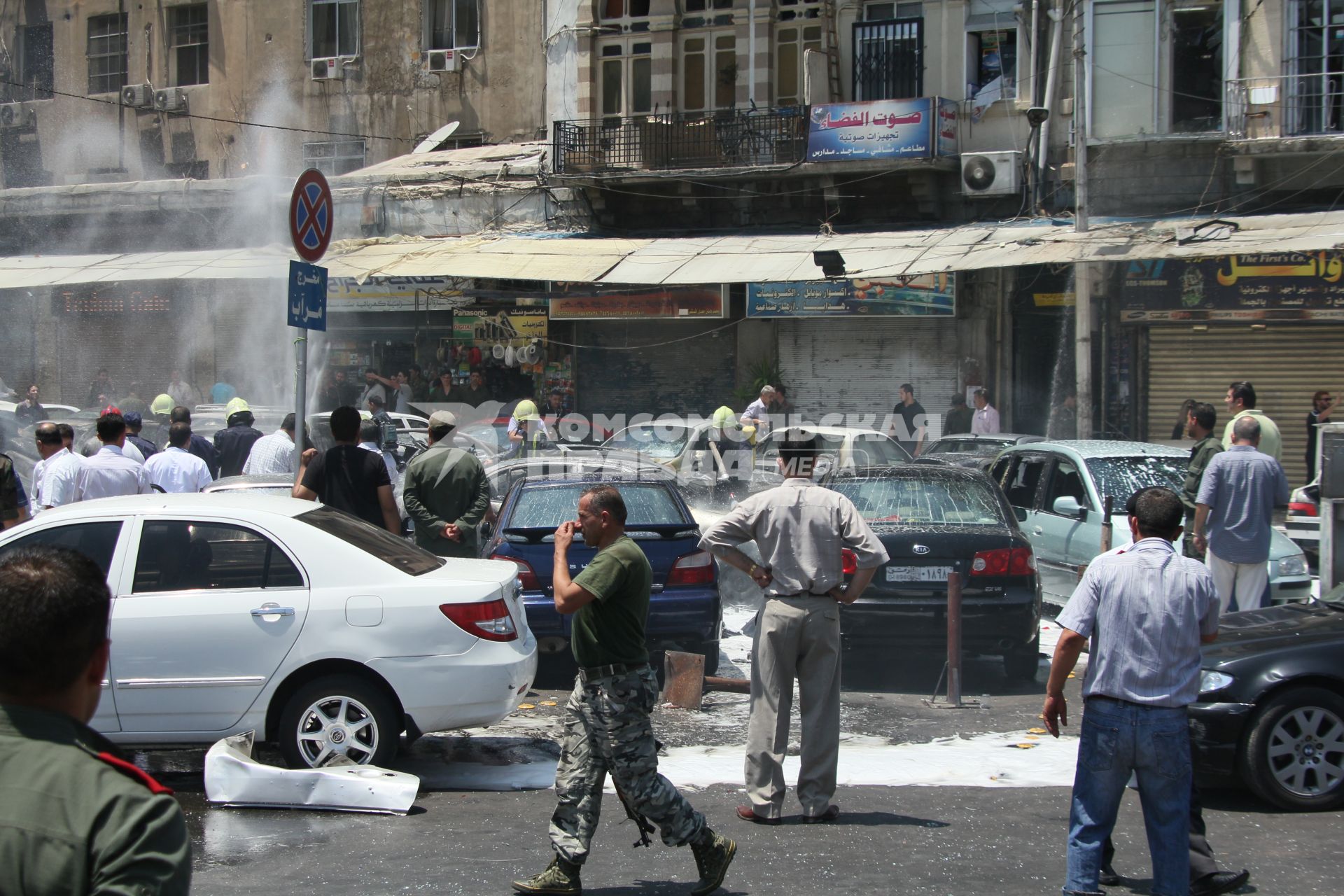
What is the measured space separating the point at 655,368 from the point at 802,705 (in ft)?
62.4

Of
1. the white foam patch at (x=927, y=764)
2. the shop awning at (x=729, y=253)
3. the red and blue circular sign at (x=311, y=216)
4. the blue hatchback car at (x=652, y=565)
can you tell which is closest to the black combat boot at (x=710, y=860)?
the white foam patch at (x=927, y=764)

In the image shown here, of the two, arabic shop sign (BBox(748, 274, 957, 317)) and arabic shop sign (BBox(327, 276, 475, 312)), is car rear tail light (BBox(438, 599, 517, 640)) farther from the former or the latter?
arabic shop sign (BBox(327, 276, 475, 312))

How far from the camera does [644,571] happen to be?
5.05 m

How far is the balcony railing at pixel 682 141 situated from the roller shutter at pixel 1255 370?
22.5 ft

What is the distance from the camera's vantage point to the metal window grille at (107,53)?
100ft

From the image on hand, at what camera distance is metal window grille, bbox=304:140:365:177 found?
28.4m

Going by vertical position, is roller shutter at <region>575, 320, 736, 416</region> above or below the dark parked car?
above

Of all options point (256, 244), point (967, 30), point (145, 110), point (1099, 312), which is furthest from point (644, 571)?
point (145, 110)

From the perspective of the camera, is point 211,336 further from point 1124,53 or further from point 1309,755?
point 1309,755

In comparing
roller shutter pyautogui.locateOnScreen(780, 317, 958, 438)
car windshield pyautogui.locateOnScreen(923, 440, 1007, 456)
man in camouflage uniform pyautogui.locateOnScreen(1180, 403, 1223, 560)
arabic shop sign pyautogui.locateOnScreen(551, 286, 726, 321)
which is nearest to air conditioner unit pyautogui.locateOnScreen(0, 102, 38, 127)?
arabic shop sign pyautogui.locateOnScreen(551, 286, 726, 321)

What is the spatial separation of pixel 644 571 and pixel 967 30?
1938 centimetres

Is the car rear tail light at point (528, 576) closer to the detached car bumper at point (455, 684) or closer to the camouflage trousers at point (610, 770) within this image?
the detached car bumper at point (455, 684)

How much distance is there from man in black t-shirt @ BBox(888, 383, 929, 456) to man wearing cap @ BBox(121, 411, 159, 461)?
1162 cm

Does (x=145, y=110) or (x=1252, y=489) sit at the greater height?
(x=145, y=110)
